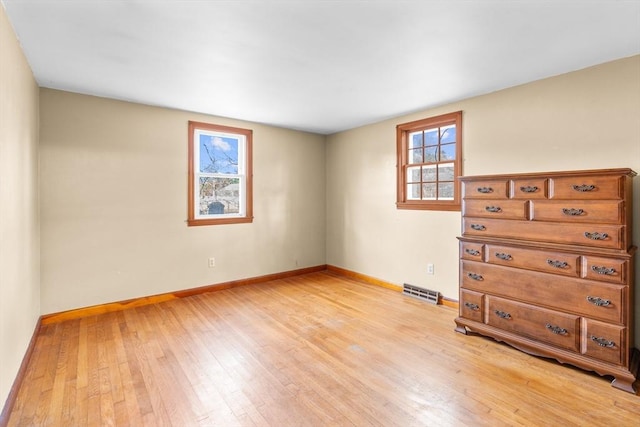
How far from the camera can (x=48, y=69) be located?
2807 mm

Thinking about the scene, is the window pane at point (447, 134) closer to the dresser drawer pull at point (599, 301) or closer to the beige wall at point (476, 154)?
the beige wall at point (476, 154)

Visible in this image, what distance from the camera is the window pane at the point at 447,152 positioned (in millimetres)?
3844

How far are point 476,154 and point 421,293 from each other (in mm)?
1828

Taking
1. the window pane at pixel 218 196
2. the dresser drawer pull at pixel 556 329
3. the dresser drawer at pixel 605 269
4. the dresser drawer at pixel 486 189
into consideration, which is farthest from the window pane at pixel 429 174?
the window pane at pixel 218 196

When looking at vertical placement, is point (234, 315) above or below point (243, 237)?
below

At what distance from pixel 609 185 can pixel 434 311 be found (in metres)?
2.05

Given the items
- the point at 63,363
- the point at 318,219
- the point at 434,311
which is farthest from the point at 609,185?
the point at 63,363

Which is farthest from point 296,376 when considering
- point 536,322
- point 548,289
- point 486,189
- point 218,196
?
point 218,196

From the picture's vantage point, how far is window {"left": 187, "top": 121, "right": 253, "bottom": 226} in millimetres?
4238

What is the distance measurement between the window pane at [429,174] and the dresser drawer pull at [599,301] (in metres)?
2.08

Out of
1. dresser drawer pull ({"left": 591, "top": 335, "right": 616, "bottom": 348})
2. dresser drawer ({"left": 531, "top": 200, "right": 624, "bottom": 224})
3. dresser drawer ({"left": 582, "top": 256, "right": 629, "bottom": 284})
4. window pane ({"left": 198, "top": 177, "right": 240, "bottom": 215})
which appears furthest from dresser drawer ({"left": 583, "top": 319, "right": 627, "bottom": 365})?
window pane ({"left": 198, "top": 177, "right": 240, "bottom": 215})

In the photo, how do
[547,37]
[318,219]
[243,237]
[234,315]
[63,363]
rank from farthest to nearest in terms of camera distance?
[318,219] < [243,237] < [234,315] < [63,363] < [547,37]

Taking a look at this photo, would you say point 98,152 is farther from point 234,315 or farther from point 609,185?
point 609,185

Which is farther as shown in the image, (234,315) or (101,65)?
(234,315)
